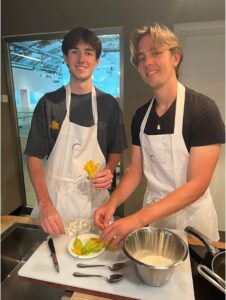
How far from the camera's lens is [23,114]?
1.02 metres

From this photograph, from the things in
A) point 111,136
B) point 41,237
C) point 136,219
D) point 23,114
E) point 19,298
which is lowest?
point 19,298

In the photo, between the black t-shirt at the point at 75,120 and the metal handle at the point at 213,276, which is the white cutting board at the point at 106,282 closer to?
the metal handle at the point at 213,276

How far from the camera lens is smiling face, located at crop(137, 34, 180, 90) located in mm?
778

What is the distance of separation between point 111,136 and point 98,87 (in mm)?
199

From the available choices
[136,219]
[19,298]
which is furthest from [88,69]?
[19,298]

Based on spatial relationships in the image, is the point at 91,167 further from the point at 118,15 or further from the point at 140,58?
the point at 118,15

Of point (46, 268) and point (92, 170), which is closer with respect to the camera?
point (46, 268)

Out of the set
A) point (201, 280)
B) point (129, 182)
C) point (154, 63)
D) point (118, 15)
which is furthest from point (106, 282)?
point (118, 15)

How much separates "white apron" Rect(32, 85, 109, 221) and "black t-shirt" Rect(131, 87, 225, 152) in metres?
0.23

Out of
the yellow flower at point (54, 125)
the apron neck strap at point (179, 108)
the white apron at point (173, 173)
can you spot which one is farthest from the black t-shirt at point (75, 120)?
the apron neck strap at point (179, 108)

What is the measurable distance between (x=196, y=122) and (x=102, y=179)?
0.42 m

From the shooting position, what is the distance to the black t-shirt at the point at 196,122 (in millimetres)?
737

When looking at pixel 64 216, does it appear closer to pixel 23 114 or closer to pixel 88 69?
pixel 23 114

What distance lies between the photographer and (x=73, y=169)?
0.92 metres
